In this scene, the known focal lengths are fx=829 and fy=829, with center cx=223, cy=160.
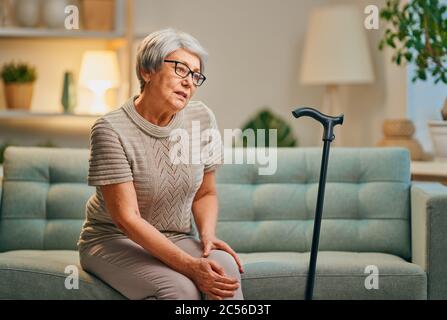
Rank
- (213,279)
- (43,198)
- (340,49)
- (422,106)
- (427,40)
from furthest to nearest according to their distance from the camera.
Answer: (340,49) < (422,106) < (427,40) < (43,198) < (213,279)

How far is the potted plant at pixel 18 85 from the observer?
405 cm

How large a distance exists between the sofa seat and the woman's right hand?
0.44m

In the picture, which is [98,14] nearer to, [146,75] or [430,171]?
[430,171]

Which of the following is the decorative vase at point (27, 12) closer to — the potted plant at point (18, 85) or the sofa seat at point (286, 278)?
the potted plant at point (18, 85)

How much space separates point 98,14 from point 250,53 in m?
0.85

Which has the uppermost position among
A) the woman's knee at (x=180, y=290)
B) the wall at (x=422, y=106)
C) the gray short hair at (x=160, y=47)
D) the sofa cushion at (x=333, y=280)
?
the gray short hair at (x=160, y=47)

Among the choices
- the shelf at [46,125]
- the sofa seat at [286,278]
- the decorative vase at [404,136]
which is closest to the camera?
the sofa seat at [286,278]

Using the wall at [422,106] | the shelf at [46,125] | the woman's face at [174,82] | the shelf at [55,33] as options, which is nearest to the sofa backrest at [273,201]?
the woman's face at [174,82]

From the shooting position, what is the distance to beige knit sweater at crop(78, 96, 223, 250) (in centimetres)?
206

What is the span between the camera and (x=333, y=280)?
2.41 metres

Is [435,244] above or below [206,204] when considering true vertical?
below

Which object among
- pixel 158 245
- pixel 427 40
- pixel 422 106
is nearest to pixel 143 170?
pixel 158 245

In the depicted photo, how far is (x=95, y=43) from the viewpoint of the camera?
431cm

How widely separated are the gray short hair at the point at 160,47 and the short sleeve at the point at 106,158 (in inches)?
7.2
